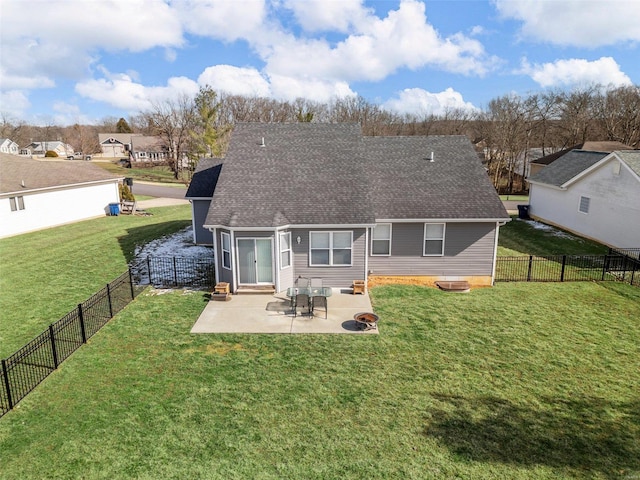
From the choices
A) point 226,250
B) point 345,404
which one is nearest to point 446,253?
point 226,250

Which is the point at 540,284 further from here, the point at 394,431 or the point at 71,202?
the point at 71,202

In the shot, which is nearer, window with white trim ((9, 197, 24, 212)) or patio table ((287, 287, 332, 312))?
patio table ((287, 287, 332, 312))

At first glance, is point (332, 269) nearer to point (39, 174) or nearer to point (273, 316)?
point (273, 316)

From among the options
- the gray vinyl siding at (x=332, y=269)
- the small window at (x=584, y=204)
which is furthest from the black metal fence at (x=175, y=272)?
the small window at (x=584, y=204)

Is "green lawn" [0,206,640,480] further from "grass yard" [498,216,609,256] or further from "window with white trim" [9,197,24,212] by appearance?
"window with white trim" [9,197,24,212]

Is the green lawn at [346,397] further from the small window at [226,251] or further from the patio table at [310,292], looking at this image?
the patio table at [310,292]

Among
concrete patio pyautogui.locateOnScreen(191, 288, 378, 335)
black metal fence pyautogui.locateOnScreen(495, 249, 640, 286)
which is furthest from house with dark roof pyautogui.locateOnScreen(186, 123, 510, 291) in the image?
black metal fence pyautogui.locateOnScreen(495, 249, 640, 286)
